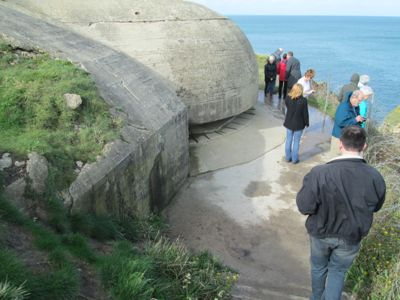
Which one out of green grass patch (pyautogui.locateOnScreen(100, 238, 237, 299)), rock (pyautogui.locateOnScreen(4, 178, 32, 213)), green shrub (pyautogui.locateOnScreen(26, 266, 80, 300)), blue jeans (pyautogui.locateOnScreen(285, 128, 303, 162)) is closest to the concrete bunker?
rock (pyautogui.locateOnScreen(4, 178, 32, 213))

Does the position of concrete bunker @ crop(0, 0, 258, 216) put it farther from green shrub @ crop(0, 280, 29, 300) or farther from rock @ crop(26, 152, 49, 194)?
green shrub @ crop(0, 280, 29, 300)

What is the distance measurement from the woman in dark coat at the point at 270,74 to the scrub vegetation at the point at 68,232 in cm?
851

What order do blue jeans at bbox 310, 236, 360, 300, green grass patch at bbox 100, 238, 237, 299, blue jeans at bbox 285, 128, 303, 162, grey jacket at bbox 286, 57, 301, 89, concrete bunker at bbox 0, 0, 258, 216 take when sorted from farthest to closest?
grey jacket at bbox 286, 57, 301, 89, blue jeans at bbox 285, 128, 303, 162, concrete bunker at bbox 0, 0, 258, 216, blue jeans at bbox 310, 236, 360, 300, green grass patch at bbox 100, 238, 237, 299

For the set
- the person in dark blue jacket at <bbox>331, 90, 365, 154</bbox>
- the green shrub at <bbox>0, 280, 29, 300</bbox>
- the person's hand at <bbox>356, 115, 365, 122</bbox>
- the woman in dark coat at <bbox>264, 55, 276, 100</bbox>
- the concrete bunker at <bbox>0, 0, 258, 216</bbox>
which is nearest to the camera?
the green shrub at <bbox>0, 280, 29, 300</bbox>

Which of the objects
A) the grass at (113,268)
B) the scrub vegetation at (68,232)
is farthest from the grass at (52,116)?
the grass at (113,268)

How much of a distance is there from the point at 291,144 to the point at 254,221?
2650mm

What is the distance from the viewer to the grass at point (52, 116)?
490 cm

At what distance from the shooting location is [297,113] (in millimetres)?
8391

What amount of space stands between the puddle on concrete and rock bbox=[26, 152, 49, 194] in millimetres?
4189

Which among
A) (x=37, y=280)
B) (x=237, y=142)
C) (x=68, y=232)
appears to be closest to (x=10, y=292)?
(x=37, y=280)

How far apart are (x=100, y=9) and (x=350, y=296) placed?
25.8 feet

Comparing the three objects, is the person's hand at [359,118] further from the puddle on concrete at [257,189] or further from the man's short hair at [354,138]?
the man's short hair at [354,138]

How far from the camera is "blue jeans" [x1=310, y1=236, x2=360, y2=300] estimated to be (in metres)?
3.69

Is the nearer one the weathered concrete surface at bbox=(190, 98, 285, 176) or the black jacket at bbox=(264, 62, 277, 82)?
the weathered concrete surface at bbox=(190, 98, 285, 176)
